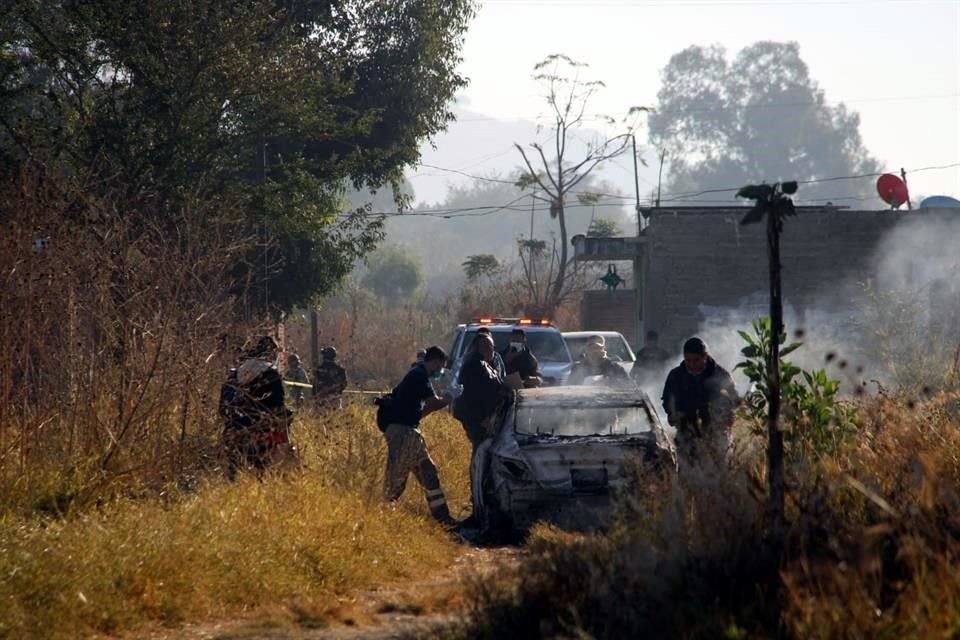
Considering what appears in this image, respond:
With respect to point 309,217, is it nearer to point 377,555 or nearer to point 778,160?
point 377,555

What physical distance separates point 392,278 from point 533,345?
7401cm

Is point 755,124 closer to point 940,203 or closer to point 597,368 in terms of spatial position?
point 940,203

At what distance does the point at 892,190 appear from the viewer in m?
40.1

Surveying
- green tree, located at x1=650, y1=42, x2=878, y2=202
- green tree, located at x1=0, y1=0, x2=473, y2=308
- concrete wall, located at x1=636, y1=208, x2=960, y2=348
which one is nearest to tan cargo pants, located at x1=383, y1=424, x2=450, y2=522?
green tree, located at x1=0, y1=0, x2=473, y2=308

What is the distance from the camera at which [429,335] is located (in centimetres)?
5591

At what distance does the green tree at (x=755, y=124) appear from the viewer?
13962cm

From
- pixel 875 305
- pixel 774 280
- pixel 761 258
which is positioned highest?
pixel 774 280

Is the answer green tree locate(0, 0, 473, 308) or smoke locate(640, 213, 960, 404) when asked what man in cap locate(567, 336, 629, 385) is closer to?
green tree locate(0, 0, 473, 308)

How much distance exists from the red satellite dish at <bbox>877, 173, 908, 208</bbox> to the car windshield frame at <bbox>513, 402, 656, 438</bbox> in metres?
28.2

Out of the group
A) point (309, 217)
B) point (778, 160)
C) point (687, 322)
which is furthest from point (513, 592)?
point (778, 160)

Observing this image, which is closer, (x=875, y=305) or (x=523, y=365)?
(x=523, y=365)

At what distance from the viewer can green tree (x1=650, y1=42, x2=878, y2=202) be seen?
458 ft

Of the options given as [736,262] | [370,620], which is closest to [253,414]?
[370,620]

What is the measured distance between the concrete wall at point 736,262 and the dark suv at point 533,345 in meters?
14.1
